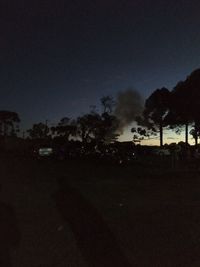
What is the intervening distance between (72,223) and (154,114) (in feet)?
Result: 254

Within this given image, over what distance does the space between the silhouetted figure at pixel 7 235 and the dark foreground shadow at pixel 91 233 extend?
114cm

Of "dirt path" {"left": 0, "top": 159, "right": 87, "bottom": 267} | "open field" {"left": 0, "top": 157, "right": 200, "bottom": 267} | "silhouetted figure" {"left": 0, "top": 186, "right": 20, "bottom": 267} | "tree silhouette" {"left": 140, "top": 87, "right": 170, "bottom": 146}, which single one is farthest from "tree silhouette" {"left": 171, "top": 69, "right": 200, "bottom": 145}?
"silhouetted figure" {"left": 0, "top": 186, "right": 20, "bottom": 267}

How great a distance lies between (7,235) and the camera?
1062 centimetres

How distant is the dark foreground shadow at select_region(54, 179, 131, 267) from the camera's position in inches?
332

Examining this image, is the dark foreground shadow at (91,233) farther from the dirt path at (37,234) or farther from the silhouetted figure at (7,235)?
the silhouetted figure at (7,235)

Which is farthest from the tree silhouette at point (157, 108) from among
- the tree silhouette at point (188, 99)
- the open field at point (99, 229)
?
the open field at point (99, 229)

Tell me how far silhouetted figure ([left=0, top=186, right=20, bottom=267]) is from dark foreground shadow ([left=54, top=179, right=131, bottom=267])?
1140 millimetres

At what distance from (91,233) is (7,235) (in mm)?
1588

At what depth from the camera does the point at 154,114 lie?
3492 inches

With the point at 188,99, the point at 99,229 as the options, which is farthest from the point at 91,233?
the point at 188,99

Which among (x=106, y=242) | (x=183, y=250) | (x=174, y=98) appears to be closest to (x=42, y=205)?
(x=106, y=242)

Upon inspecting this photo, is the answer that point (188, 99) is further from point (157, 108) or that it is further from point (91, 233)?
point (91, 233)

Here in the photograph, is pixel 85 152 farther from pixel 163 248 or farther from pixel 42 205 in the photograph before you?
pixel 163 248

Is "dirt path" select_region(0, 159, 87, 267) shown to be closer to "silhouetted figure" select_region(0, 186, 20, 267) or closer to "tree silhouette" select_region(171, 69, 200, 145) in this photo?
"silhouetted figure" select_region(0, 186, 20, 267)
